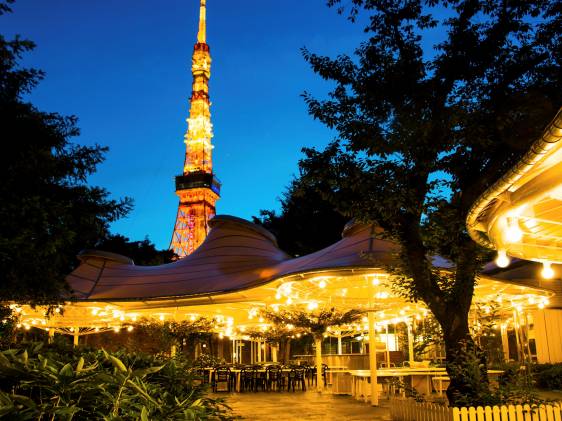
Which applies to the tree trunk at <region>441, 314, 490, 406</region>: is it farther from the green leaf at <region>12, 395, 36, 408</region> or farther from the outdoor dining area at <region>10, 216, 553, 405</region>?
the green leaf at <region>12, 395, 36, 408</region>

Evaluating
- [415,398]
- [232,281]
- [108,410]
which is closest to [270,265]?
[232,281]

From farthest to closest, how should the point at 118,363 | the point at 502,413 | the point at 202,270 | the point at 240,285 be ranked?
the point at 202,270 → the point at 240,285 → the point at 502,413 → the point at 118,363

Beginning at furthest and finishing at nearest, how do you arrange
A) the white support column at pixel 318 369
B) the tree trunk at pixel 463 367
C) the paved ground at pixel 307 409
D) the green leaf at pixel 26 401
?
1. the white support column at pixel 318 369
2. the paved ground at pixel 307 409
3. the tree trunk at pixel 463 367
4. the green leaf at pixel 26 401

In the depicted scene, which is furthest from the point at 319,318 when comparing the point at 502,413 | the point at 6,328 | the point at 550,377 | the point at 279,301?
the point at 6,328

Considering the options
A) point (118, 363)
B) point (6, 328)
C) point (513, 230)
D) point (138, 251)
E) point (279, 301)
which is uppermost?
point (138, 251)

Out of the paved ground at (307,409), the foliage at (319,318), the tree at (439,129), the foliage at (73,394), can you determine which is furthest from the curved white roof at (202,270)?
the foliage at (73,394)

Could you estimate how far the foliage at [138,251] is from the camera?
1487 inches

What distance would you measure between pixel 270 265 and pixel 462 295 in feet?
33.6

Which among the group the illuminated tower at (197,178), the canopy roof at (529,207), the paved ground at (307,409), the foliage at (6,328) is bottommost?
the paved ground at (307,409)

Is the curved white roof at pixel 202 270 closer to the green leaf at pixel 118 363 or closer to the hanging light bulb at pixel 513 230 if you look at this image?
the hanging light bulb at pixel 513 230

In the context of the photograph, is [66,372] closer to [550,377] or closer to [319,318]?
[319,318]

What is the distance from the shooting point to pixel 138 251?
1622 inches

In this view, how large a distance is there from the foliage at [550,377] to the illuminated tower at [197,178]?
1405 inches

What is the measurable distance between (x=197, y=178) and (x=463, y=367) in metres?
46.4
